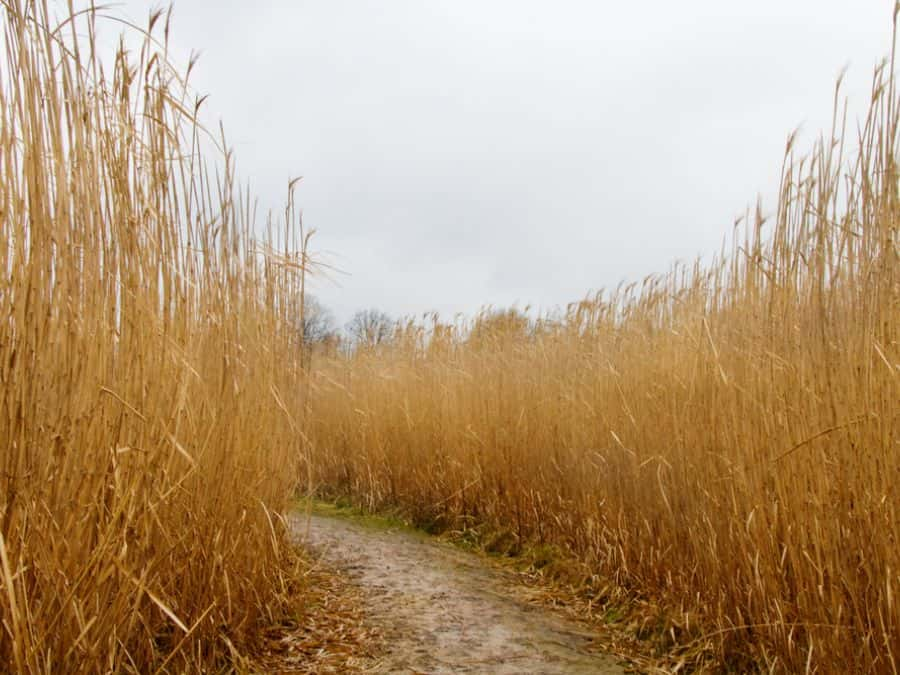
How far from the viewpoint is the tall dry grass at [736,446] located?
6.05 ft

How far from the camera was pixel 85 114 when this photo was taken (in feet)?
5.37

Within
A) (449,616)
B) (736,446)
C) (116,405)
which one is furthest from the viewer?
(449,616)

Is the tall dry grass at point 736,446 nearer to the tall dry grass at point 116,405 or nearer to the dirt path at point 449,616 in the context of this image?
the dirt path at point 449,616

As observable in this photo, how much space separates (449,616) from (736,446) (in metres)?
1.33

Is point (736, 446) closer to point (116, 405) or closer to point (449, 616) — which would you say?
point (449, 616)

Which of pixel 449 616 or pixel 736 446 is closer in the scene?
pixel 736 446

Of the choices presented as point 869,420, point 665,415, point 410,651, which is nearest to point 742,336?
point 665,415

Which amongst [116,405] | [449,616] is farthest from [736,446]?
[116,405]

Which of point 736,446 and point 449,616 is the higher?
point 736,446

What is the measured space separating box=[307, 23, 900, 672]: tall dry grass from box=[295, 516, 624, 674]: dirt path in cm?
42

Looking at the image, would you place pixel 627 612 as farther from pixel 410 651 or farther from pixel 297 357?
pixel 297 357

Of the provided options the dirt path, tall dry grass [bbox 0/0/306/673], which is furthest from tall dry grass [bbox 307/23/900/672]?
tall dry grass [bbox 0/0/306/673]

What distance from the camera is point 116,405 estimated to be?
1.64 metres

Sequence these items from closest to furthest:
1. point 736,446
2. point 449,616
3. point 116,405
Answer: point 116,405, point 736,446, point 449,616
